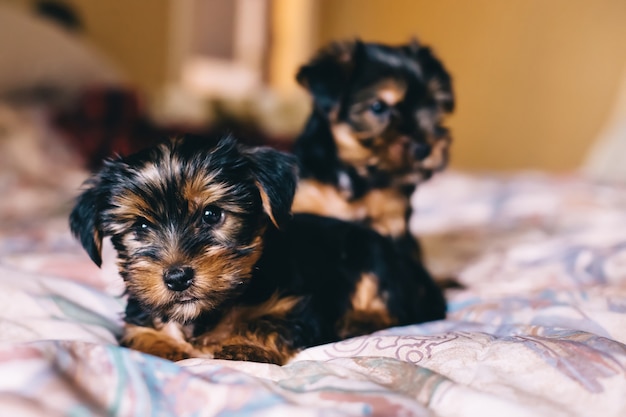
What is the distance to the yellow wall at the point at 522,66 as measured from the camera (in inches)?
256

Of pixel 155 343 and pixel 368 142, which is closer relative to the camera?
pixel 155 343

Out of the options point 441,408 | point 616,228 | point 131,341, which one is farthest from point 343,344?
point 616,228

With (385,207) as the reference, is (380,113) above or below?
above

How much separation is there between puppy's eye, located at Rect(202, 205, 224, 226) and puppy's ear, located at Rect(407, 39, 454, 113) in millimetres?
1353

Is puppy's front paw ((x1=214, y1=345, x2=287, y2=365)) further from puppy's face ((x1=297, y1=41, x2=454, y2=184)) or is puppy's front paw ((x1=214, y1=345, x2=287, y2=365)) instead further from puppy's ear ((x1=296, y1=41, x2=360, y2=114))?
puppy's ear ((x1=296, y1=41, x2=360, y2=114))

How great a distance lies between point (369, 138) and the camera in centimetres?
248

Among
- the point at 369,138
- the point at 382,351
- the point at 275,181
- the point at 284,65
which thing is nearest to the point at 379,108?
the point at 369,138

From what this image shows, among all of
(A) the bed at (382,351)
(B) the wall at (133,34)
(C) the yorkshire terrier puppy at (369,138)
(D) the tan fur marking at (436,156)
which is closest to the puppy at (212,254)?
(A) the bed at (382,351)

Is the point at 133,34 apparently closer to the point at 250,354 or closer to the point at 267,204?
the point at 267,204

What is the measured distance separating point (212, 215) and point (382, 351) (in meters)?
0.55

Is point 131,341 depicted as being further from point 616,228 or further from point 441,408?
point 616,228

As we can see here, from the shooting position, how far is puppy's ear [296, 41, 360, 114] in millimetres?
2506

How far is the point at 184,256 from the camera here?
1.49 metres

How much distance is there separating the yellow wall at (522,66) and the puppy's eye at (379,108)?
4515 millimetres
